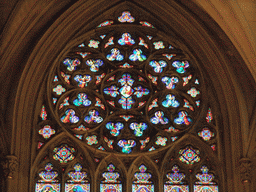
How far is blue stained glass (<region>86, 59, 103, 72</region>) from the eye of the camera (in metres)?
18.8

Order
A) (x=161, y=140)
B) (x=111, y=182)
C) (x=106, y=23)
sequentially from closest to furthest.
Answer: (x=111, y=182) < (x=161, y=140) < (x=106, y=23)

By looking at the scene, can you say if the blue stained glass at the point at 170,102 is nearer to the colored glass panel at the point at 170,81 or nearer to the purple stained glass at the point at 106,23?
the colored glass panel at the point at 170,81

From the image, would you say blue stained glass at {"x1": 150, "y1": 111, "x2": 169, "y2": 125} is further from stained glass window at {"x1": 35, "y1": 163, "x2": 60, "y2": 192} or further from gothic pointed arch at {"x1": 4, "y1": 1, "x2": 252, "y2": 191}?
stained glass window at {"x1": 35, "y1": 163, "x2": 60, "y2": 192}

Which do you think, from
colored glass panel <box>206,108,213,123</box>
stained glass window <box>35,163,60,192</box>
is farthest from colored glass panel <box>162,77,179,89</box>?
stained glass window <box>35,163,60,192</box>

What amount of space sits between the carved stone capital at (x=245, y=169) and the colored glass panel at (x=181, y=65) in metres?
2.54

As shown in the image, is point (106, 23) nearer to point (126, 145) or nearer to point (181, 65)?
point (181, 65)

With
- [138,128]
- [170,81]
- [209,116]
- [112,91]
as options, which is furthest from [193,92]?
[112,91]

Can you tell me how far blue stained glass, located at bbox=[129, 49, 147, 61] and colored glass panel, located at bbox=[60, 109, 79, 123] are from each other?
5.82 feet

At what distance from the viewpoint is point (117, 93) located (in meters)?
18.5

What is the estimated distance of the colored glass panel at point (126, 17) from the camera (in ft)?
63.6

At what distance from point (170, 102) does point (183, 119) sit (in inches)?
18.3

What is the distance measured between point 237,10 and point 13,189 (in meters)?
5.29

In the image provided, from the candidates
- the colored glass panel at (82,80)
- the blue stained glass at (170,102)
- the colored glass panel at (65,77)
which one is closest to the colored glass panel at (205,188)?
the blue stained glass at (170,102)

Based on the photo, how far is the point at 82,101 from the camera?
1839cm
